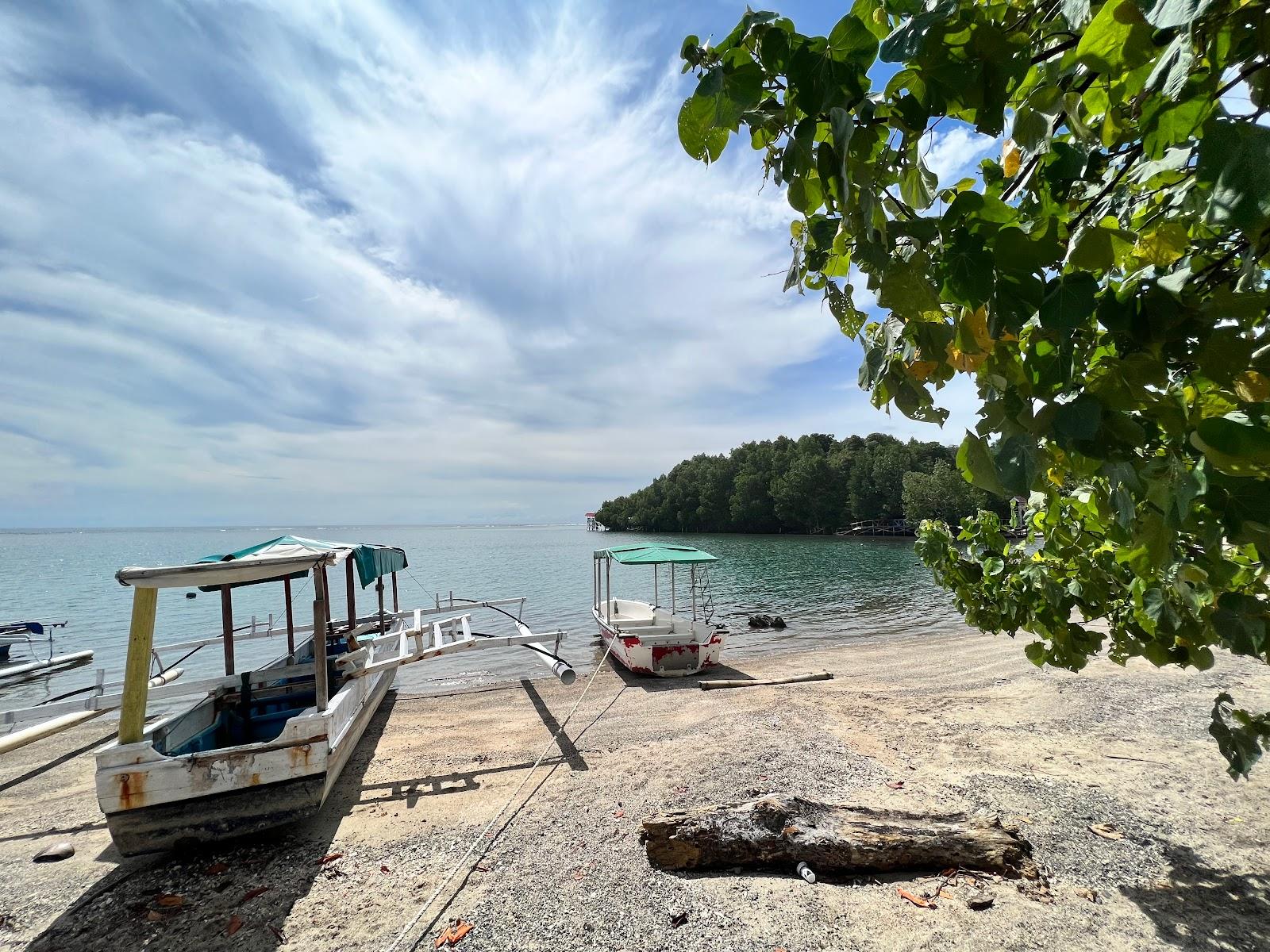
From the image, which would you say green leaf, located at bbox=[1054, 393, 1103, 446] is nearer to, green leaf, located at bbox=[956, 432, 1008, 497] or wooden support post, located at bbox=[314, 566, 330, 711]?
green leaf, located at bbox=[956, 432, 1008, 497]

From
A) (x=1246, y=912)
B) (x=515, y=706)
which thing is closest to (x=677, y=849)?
(x=1246, y=912)

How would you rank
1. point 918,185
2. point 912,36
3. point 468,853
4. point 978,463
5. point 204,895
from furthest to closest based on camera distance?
point 468,853
point 204,895
point 918,185
point 978,463
point 912,36

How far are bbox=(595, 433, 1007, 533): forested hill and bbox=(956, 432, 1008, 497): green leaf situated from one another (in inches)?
2865

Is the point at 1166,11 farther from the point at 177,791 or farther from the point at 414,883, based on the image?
the point at 177,791

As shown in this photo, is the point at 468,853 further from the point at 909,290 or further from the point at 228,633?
the point at 228,633

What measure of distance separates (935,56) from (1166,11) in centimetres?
39

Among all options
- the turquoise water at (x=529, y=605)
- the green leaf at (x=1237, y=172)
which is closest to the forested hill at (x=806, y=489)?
the turquoise water at (x=529, y=605)

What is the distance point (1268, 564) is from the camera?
140cm

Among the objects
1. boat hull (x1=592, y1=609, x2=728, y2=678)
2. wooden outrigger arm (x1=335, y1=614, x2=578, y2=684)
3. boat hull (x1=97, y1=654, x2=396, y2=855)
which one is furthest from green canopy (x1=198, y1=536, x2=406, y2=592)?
boat hull (x1=592, y1=609, x2=728, y2=678)

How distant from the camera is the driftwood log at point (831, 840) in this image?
548 cm

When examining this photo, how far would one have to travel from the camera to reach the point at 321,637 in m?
7.64

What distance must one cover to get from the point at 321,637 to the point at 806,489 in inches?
4180

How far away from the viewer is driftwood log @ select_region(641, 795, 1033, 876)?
5.48m

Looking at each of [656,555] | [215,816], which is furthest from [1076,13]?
[656,555]
